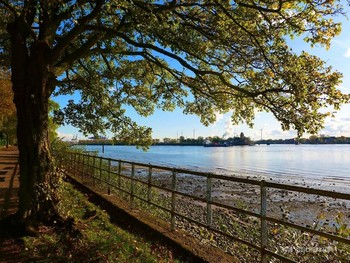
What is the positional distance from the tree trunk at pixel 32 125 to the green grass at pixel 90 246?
64 centimetres

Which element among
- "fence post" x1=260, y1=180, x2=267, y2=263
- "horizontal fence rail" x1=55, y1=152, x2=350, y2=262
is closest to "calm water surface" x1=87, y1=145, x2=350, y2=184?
"horizontal fence rail" x1=55, y1=152, x2=350, y2=262

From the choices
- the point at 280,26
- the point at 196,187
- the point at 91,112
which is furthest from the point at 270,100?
the point at 196,187

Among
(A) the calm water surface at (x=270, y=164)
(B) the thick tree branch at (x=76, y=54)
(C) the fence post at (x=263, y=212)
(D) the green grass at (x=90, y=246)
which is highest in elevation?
(B) the thick tree branch at (x=76, y=54)

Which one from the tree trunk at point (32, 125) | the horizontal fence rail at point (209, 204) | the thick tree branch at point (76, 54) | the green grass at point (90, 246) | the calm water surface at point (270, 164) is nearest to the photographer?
the horizontal fence rail at point (209, 204)

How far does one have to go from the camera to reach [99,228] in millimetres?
7938

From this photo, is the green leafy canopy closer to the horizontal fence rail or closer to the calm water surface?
the horizontal fence rail

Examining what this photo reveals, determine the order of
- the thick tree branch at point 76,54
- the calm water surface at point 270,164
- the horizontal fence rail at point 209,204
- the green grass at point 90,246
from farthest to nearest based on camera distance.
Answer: the calm water surface at point 270,164 < the thick tree branch at point 76,54 < the green grass at point 90,246 < the horizontal fence rail at point 209,204

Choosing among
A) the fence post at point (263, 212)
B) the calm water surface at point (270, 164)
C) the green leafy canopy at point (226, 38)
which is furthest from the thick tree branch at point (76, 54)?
the calm water surface at point (270, 164)

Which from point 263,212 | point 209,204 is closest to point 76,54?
point 209,204

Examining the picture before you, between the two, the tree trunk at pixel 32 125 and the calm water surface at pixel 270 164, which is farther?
the calm water surface at pixel 270 164

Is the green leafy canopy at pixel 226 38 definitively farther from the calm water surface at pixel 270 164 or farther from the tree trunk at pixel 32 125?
the calm water surface at pixel 270 164

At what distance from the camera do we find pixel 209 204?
21.7 feet

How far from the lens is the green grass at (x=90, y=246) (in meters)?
5.87

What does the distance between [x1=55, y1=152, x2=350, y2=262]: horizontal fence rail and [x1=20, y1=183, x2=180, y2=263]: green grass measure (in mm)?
1059
